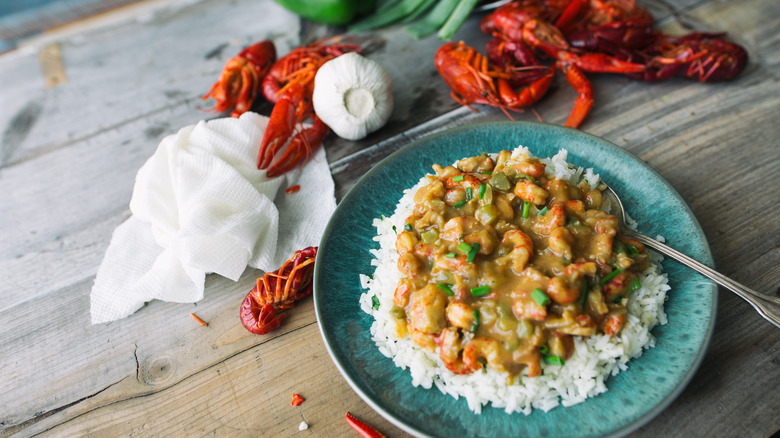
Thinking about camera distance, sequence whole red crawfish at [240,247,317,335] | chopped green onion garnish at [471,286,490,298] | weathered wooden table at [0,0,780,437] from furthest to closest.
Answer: whole red crawfish at [240,247,317,335] < weathered wooden table at [0,0,780,437] < chopped green onion garnish at [471,286,490,298]

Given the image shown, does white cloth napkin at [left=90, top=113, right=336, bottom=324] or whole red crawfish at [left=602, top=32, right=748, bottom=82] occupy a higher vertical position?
whole red crawfish at [left=602, top=32, right=748, bottom=82]

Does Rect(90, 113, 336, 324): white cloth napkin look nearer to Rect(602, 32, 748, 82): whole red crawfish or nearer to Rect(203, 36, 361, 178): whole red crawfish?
Rect(203, 36, 361, 178): whole red crawfish

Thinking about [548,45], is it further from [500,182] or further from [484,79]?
[500,182]

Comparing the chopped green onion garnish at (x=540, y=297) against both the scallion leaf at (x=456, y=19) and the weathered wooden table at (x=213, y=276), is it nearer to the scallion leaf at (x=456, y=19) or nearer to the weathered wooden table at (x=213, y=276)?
the weathered wooden table at (x=213, y=276)

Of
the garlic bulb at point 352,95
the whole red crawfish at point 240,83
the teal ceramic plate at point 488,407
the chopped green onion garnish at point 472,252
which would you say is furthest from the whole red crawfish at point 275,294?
the whole red crawfish at point 240,83

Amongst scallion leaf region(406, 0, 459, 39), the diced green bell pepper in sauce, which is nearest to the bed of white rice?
the diced green bell pepper in sauce

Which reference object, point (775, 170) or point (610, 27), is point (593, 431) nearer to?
point (775, 170)
